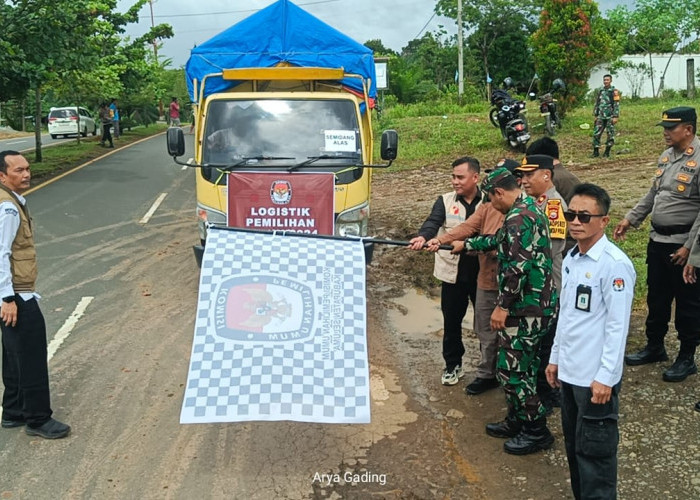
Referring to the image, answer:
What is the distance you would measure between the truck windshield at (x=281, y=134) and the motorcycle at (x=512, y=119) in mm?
9052

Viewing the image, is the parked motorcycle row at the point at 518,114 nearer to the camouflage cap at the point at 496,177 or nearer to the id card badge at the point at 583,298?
the camouflage cap at the point at 496,177

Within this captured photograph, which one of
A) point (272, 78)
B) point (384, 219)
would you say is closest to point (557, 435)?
point (272, 78)

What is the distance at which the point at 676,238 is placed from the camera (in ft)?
16.4

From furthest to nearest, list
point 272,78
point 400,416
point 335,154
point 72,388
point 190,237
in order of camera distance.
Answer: point 190,237 < point 272,78 < point 335,154 < point 72,388 < point 400,416

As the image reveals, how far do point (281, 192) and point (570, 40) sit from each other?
1244cm

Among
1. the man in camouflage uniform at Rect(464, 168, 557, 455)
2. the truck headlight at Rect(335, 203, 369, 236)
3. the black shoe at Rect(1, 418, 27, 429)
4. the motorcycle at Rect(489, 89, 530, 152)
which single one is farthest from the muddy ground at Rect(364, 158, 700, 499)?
the motorcycle at Rect(489, 89, 530, 152)

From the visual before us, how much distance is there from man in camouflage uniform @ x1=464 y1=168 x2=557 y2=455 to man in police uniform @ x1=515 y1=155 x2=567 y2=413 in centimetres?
38

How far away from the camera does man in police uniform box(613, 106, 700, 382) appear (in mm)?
4855

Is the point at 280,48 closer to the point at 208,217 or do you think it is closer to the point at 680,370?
the point at 208,217

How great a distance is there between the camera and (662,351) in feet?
17.7

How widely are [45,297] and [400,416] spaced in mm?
4699

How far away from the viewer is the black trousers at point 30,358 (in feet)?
14.4

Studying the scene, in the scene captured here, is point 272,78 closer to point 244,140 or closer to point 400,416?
point 244,140

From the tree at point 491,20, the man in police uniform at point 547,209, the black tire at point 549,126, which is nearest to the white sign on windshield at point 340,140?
the man in police uniform at point 547,209
